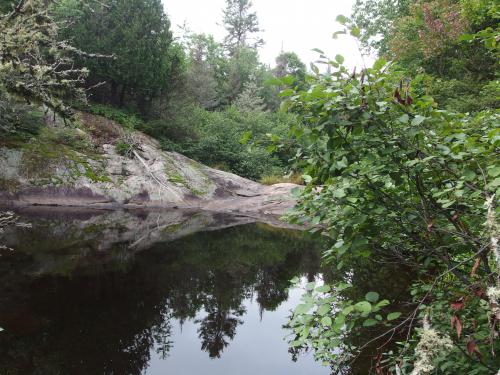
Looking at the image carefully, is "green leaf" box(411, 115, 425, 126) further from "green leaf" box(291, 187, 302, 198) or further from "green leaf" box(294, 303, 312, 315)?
"green leaf" box(294, 303, 312, 315)

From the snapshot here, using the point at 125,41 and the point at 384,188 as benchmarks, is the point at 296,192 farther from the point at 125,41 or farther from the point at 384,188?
the point at 125,41

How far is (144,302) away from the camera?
22.5 feet

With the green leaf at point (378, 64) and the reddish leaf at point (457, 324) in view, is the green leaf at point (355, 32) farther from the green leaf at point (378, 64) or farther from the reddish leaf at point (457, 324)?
the reddish leaf at point (457, 324)

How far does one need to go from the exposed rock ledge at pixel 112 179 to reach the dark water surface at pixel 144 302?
16.8 feet

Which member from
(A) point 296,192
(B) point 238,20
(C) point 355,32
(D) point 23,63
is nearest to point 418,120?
(C) point 355,32

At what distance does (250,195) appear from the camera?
2247 centimetres

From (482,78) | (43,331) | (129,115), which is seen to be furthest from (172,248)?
(129,115)

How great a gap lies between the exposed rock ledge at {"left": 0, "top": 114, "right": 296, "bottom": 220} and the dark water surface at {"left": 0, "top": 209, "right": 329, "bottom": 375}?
5135 millimetres

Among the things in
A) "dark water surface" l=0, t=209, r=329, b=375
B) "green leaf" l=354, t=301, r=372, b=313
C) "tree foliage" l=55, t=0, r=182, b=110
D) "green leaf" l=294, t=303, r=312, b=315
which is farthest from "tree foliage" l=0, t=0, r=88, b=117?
"tree foliage" l=55, t=0, r=182, b=110

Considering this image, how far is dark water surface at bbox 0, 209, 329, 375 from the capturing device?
16.6 feet

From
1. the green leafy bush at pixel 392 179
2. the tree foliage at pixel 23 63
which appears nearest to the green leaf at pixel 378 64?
the green leafy bush at pixel 392 179

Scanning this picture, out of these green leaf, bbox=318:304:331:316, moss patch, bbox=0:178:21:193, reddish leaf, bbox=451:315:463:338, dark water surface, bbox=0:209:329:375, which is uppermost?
reddish leaf, bbox=451:315:463:338

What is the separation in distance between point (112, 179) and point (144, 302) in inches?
551

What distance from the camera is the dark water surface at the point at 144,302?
506 centimetres
